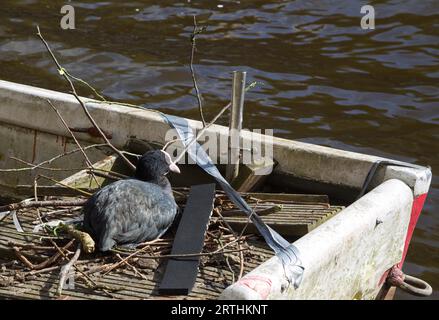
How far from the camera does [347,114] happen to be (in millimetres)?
9133

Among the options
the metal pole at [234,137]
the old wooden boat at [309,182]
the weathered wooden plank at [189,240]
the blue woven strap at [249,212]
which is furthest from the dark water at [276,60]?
the weathered wooden plank at [189,240]

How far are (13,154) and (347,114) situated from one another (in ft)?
12.6

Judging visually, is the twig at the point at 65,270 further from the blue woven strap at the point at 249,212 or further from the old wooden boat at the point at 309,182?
the blue woven strap at the point at 249,212

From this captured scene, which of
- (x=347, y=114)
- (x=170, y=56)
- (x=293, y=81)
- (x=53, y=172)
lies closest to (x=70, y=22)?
(x=170, y=56)

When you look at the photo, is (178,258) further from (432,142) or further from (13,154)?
(432,142)

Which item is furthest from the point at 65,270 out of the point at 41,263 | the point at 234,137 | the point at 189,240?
the point at 234,137

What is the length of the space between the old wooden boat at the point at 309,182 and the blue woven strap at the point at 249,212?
5 cm

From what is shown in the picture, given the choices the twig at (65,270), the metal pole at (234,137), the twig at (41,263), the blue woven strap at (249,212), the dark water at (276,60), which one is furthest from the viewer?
the dark water at (276,60)

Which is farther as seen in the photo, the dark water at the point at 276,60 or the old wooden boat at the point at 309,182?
the dark water at the point at 276,60

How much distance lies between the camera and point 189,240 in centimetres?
463

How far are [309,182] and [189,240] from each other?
117 cm

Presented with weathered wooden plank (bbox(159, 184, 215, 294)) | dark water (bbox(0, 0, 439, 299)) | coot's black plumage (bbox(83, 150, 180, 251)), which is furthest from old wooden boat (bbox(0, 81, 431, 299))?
dark water (bbox(0, 0, 439, 299))

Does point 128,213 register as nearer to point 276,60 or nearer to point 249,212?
point 249,212

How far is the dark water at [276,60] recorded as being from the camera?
29.5 ft
